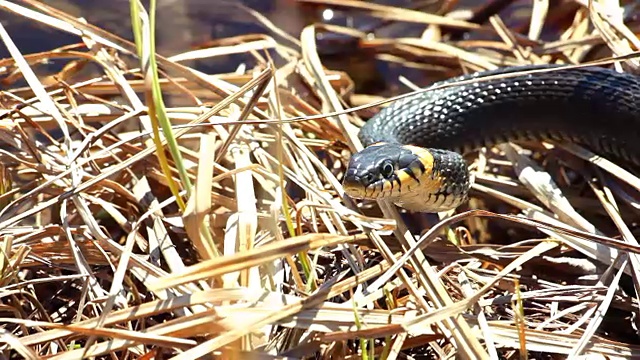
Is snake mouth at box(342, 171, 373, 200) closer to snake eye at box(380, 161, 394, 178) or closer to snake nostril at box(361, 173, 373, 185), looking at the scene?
snake nostril at box(361, 173, 373, 185)

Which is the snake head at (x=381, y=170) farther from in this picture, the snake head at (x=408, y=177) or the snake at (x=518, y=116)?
the snake at (x=518, y=116)

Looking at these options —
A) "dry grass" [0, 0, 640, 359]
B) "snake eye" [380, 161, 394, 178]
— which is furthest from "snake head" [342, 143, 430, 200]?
"dry grass" [0, 0, 640, 359]

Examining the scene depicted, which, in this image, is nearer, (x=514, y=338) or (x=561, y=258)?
(x=514, y=338)

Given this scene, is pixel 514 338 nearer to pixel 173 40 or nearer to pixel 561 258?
pixel 561 258

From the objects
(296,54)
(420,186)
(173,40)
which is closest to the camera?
(173,40)

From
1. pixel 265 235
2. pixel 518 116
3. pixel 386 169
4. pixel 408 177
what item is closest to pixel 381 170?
pixel 386 169

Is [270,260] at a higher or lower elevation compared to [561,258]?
higher

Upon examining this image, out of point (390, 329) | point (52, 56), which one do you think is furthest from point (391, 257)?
point (52, 56)

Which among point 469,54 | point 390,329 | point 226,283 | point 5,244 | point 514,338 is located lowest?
point 514,338

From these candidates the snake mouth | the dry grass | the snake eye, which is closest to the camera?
the dry grass
